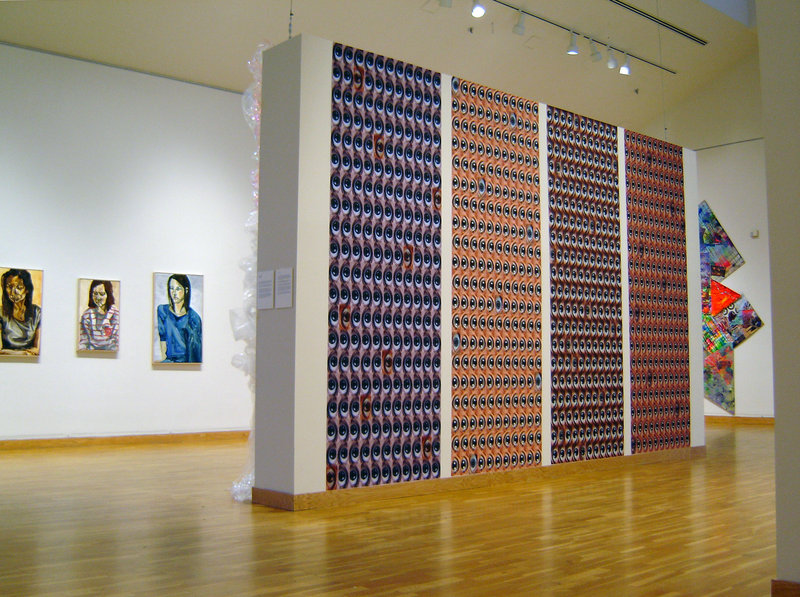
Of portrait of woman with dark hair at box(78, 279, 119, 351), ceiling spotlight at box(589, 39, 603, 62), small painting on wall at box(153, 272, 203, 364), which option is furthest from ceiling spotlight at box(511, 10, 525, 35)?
portrait of woman with dark hair at box(78, 279, 119, 351)

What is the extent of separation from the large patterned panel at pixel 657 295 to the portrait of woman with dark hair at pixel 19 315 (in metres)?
8.67

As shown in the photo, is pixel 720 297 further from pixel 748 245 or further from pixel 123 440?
pixel 123 440

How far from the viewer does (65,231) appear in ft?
Answer: 40.6

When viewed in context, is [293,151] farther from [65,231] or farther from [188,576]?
[65,231]

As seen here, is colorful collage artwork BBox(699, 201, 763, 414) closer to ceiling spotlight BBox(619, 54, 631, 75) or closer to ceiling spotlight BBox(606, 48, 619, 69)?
ceiling spotlight BBox(619, 54, 631, 75)

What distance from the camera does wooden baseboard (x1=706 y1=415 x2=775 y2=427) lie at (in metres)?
16.2

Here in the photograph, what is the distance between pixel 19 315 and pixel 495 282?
7.48 meters

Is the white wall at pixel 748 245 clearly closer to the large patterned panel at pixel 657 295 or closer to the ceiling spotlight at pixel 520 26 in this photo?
the large patterned panel at pixel 657 295

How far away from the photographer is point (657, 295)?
10.7 metres

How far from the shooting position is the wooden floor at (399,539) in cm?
420

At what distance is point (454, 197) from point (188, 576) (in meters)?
4.88

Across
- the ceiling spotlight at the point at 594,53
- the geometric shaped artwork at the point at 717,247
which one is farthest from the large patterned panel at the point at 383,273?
the geometric shaped artwork at the point at 717,247

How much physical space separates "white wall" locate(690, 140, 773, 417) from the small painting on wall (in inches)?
437

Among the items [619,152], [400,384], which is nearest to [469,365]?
[400,384]
